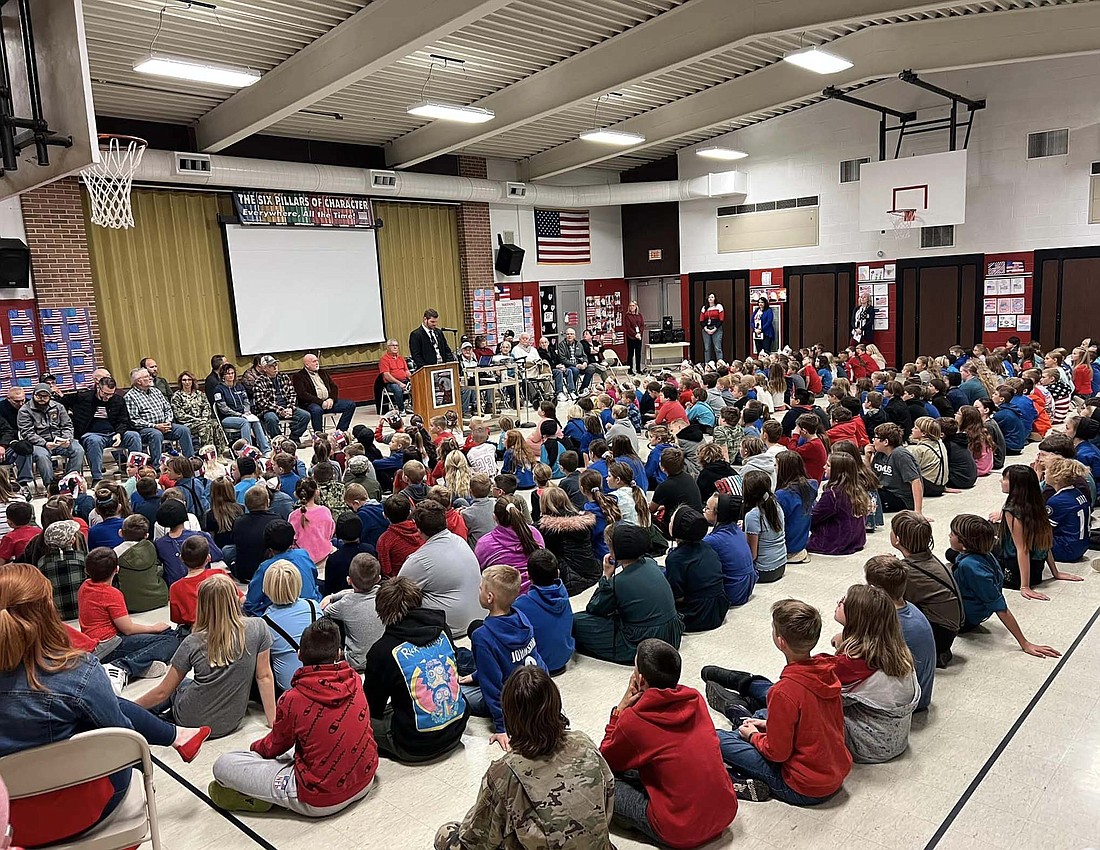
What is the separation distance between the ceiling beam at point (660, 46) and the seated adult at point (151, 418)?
6.16 metres

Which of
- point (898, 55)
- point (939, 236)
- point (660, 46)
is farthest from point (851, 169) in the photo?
point (660, 46)

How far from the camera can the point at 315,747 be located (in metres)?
2.91

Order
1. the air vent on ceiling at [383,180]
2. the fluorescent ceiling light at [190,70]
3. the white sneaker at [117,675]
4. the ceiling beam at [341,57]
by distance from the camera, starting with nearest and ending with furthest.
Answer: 1. the white sneaker at [117,675]
2. the fluorescent ceiling light at [190,70]
3. the ceiling beam at [341,57]
4. the air vent on ceiling at [383,180]

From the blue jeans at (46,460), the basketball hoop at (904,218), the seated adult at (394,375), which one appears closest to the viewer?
the blue jeans at (46,460)

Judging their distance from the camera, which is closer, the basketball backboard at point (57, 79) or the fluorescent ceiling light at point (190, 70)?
the basketball backboard at point (57, 79)

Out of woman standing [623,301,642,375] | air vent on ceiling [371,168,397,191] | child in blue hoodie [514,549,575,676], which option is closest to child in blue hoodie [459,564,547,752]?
child in blue hoodie [514,549,575,676]

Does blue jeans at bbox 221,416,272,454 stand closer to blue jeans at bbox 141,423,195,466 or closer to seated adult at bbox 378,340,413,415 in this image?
blue jeans at bbox 141,423,195,466

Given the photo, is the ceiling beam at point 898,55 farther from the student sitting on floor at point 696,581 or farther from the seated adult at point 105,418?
the student sitting on floor at point 696,581

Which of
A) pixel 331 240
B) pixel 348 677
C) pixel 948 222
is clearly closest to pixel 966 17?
pixel 948 222

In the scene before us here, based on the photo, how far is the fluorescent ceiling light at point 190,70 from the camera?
7520 mm

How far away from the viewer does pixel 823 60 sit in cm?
976

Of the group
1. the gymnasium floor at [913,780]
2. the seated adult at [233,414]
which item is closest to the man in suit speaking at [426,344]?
the seated adult at [233,414]

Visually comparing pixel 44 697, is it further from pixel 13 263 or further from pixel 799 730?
pixel 13 263

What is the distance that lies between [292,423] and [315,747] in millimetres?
8354
